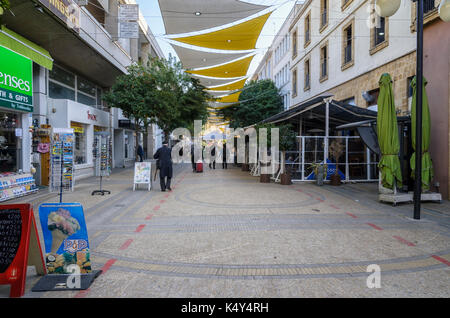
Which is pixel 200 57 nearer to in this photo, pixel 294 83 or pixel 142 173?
pixel 142 173

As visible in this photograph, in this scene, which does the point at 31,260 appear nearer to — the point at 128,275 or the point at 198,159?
the point at 128,275

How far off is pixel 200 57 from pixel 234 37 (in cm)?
322

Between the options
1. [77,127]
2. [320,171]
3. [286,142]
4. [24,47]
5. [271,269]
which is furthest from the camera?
[77,127]

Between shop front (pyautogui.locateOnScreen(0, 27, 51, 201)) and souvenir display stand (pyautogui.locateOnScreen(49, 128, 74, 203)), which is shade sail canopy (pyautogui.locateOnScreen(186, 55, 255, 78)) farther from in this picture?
souvenir display stand (pyautogui.locateOnScreen(49, 128, 74, 203))

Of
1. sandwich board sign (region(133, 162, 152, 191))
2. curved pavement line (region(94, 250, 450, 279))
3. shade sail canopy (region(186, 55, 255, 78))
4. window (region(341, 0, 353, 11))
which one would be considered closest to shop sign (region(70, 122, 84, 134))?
sandwich board sign (region(133, 162, 152, 191))

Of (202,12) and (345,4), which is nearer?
(202,12)

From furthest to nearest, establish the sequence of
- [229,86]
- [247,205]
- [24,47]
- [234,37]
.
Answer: [229,86], [234,37], [24,47], [247,205]

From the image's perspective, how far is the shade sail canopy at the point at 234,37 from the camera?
41.9ft

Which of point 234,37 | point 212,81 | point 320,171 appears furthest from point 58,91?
point 320,171

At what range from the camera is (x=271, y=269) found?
372 centimetres

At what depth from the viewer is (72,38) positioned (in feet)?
38.5

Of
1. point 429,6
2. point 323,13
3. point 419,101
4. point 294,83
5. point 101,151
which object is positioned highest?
point 323,13

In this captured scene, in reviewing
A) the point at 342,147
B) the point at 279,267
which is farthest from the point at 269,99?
the point at 279,267
